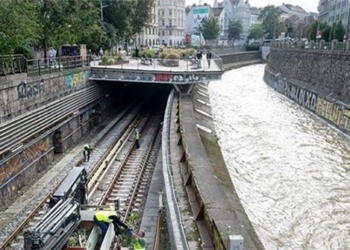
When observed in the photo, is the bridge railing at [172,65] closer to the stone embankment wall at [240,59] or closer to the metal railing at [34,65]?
the metal railing at [34,65]

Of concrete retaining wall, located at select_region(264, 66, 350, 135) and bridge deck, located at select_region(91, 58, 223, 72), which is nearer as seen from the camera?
concrete retaining wall, located at select_region(264, 66, 350, 135)

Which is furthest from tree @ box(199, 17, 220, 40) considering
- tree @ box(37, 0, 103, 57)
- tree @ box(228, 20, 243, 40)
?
tree @ box(37, 0, 103, 57)

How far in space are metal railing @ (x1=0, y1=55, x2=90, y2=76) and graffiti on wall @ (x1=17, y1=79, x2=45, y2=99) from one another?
2.53 feet

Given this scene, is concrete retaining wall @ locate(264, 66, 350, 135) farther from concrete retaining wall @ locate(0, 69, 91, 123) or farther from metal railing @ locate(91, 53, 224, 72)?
concrete retaining wall @ locate(0, 69, 91, 123)

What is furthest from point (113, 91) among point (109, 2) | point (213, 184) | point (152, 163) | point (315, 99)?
point (213, 184)

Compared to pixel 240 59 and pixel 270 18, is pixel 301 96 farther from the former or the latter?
pixel 270 18

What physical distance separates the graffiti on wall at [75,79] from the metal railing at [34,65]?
26.0 inches

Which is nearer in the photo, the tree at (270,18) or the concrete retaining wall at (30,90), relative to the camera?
the concrete retaining wall at (30,90)

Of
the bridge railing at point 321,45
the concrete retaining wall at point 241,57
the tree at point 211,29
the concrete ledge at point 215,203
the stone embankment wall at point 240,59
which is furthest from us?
the tree at point 211,29

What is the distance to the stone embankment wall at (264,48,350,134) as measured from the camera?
28.9 m

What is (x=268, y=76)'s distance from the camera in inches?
2311

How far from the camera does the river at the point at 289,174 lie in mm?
13906

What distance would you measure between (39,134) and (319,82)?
2692 cm

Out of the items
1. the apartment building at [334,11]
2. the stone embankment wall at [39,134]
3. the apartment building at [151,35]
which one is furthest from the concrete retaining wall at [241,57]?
the stone embankment wall at [39,134]
